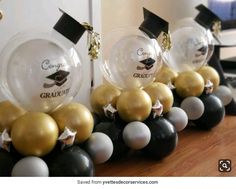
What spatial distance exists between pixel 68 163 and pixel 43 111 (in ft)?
0.36

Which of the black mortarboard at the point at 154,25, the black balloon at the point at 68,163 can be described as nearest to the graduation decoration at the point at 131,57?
the black mortarboard at the point at 154,25

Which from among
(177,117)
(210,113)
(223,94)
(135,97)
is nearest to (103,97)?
(135,97)

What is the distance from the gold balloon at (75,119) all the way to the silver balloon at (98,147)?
0.06 ft

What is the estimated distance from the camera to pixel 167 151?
84 centimetres

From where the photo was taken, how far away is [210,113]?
1000 mm

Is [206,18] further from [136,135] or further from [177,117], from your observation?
[136,135]

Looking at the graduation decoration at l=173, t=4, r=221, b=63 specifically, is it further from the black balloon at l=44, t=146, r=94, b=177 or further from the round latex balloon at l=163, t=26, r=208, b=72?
the black balloon at l=44, t=146, r=94, b=177

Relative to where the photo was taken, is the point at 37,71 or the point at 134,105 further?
the point at 134,105

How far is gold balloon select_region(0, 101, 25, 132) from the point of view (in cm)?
70

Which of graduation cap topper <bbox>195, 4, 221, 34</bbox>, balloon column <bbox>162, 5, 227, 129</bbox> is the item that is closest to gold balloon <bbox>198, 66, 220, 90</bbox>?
balloon column <bbox>162, 5, 227, 129</bbox>

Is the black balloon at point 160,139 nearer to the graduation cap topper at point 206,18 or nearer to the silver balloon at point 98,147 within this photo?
the silver balloon at point 98,147

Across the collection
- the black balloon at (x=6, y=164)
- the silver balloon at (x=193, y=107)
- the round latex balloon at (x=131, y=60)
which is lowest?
the silver balloon at (x=193, y=107)

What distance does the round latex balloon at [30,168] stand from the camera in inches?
25.5

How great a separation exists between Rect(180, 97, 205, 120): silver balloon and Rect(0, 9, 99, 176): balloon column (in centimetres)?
34
